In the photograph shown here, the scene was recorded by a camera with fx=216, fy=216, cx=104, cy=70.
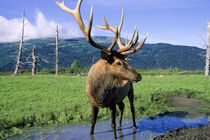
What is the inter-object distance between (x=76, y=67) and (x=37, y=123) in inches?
1873

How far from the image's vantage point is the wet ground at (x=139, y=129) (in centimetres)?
593

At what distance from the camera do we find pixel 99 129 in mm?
6676

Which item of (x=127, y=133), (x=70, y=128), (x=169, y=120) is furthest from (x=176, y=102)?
(x=70, y=128)

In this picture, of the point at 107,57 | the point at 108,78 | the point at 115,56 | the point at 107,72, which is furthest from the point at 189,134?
the point at 107,57

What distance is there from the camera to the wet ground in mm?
5926

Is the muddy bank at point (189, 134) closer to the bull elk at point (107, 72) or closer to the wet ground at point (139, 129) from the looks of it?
the wet ground at point (139, 129)

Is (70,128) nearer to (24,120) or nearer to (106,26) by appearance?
(24,120)

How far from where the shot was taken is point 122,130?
6637 mm

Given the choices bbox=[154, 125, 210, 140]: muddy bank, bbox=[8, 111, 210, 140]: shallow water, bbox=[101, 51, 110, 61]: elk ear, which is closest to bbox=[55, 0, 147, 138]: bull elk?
bbox=[101, 51, 110, 61]: elk ear

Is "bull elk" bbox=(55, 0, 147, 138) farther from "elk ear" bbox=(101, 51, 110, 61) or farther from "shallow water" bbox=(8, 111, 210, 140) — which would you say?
"shallow water" bbox=(8, 111, 210, 140)

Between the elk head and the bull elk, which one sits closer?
the elk head

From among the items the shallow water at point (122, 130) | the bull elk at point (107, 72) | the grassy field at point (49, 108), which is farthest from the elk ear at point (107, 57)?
the grassy field at point (49, 108)

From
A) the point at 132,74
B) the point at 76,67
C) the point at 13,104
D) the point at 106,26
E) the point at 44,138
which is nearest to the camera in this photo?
the point at 132,74

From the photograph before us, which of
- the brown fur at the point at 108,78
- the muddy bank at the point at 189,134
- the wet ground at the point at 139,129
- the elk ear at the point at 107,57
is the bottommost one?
the wet ground at the point at 139,129
